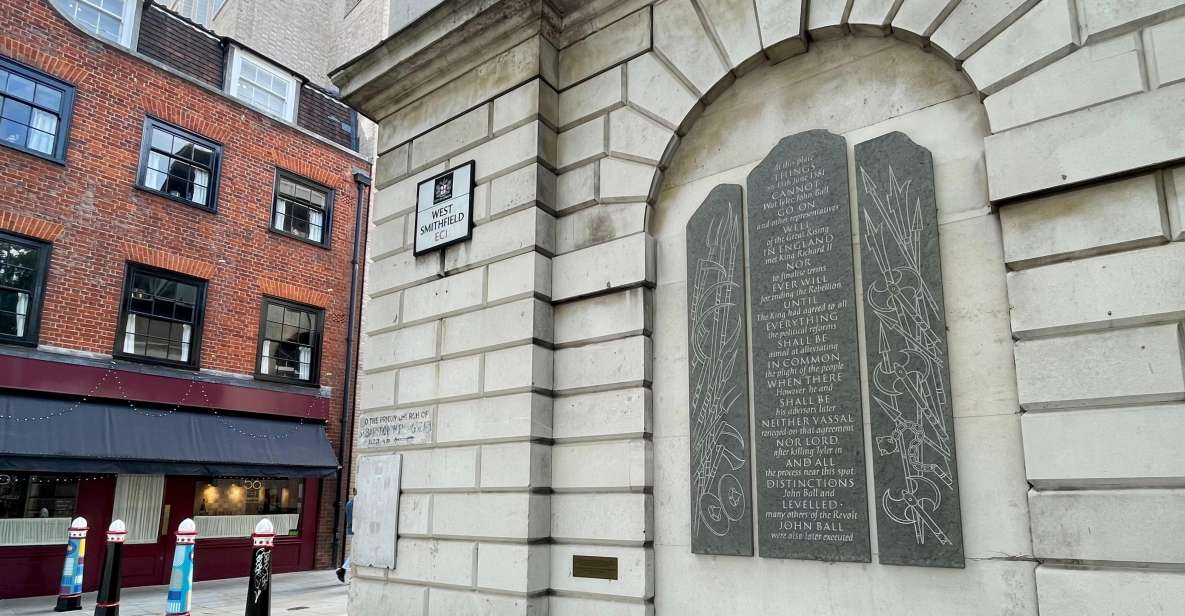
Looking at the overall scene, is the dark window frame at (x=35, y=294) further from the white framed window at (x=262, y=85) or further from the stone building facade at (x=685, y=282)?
the stone building facade at (x=685, y=282)

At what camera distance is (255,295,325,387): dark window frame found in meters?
17.4

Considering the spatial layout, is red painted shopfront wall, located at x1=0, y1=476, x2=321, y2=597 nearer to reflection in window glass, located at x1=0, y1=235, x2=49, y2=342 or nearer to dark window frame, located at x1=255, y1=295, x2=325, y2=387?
dark window frame, located at x1=255, y1=295, x2=325, y2=387

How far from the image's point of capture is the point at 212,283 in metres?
16.6

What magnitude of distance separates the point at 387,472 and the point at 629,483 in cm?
313

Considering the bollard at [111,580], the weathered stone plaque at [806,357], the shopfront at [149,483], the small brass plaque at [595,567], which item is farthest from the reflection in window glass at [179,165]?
the weathered stone plaque at [806,357]

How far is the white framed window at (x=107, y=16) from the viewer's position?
15297mm

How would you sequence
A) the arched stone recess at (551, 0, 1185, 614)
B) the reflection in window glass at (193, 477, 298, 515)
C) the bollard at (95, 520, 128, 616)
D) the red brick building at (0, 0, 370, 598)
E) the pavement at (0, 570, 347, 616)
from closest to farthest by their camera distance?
the arched stone recess at (551, 0, 1185, 614)
the bollard at (95, 520, 128, 616)
the pavement at (0, 570, 347, 616)
the red brick building at (0, 0, 370, 598)
the reflection in window glass at (193, 477, 298, 515)

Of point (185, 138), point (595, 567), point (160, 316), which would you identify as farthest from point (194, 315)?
point (595, 567)

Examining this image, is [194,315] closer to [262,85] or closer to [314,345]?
[314,345]

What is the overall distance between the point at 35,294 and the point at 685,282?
1291cm

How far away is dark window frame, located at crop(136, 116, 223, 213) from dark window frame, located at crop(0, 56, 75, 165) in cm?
135

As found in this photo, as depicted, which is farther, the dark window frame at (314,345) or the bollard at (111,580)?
the dark window frame at (314,345)

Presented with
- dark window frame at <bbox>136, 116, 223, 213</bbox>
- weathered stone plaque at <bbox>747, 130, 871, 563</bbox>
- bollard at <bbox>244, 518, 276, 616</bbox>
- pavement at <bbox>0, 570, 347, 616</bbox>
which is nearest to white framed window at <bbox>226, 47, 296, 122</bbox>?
dark window frame at <bbox>136, 116, 223, 213</bbox>

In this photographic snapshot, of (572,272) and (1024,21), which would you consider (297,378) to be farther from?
(1024,21)
